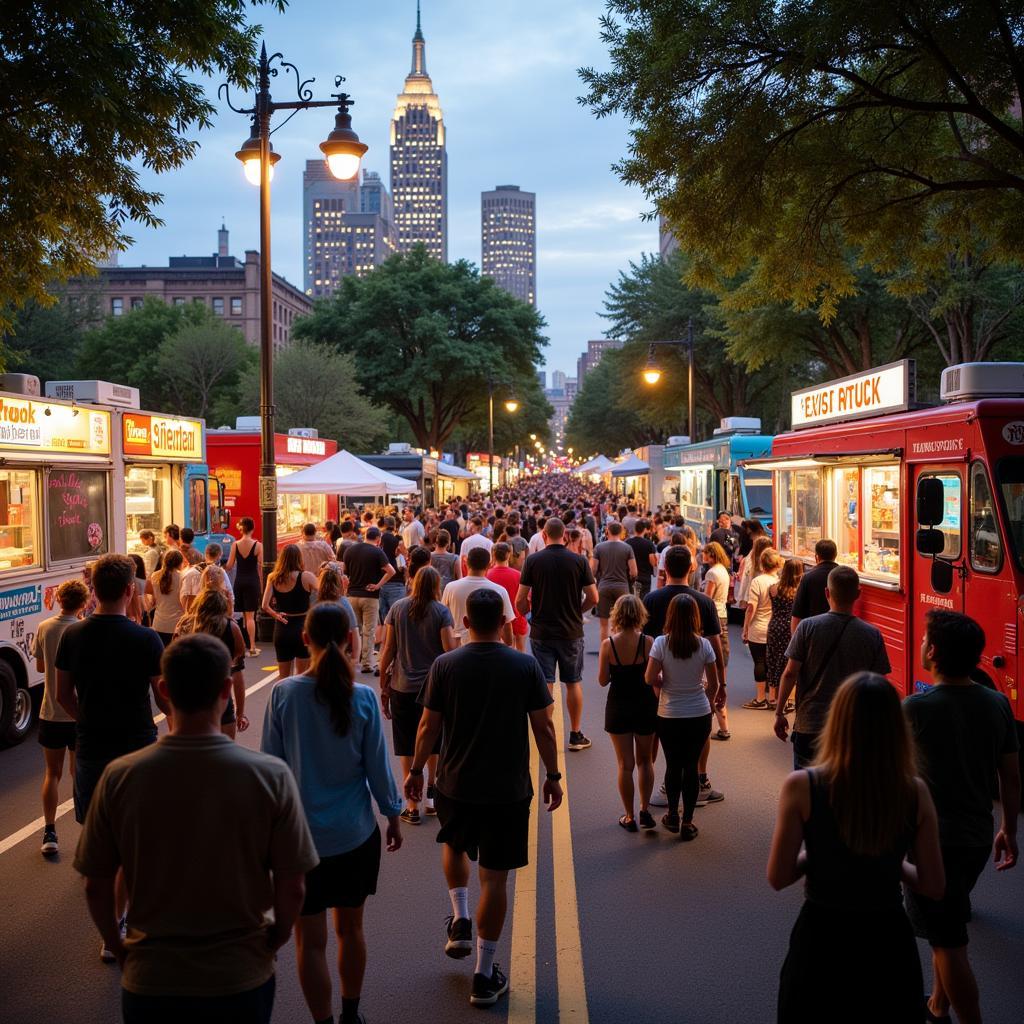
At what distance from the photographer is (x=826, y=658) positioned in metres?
6.07

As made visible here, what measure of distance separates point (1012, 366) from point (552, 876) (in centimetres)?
545

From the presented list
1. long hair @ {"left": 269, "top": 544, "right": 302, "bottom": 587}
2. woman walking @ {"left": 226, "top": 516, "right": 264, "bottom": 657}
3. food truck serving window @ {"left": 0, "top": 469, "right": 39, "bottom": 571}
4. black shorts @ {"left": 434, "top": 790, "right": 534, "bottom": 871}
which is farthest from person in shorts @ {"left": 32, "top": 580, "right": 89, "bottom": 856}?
woman walking @ {"left": 226, "top": 516, "right": 264, "bottom": 657}

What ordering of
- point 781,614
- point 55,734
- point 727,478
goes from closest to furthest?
point 55,734 < point 781,614 < point 727,478

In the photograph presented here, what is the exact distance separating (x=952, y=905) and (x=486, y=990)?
6.67 ft

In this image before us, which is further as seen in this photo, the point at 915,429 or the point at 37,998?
the point at 915,429

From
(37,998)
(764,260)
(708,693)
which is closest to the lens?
(37,998)

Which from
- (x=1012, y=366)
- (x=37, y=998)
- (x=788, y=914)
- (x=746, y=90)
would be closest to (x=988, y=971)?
(x=788, y=914)

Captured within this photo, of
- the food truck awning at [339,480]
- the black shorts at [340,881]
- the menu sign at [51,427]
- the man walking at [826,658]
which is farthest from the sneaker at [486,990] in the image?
the food truck awning at [339,480]

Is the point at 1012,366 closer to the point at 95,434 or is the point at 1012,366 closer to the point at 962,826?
the point at 962,826

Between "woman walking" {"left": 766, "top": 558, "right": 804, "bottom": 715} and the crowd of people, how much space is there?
1.13 metres

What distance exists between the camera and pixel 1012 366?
8.12m

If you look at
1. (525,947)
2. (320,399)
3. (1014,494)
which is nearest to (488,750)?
(525,947)

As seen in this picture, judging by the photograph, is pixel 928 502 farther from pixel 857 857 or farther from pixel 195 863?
pixel 195 863

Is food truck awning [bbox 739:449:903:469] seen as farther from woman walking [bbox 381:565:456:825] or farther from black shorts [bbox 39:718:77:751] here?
black shorts [bbox 39:718:77:751]
